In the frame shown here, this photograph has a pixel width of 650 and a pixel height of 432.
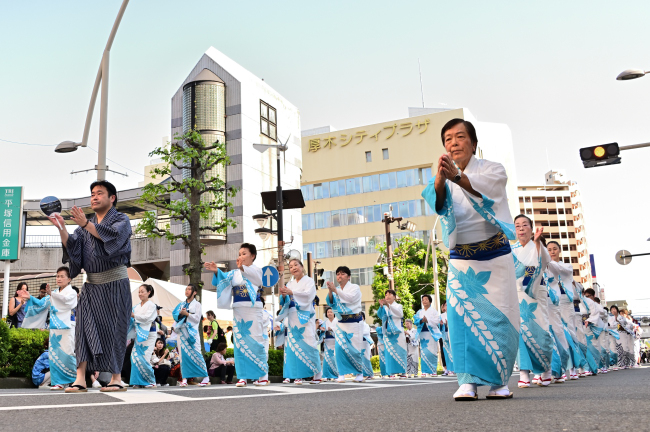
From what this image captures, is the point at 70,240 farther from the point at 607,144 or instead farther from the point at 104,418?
the point at 607,144

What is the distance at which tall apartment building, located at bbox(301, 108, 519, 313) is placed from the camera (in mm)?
54719

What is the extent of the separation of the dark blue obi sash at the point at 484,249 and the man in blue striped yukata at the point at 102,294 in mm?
3249

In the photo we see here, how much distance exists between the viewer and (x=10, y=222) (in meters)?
16.1

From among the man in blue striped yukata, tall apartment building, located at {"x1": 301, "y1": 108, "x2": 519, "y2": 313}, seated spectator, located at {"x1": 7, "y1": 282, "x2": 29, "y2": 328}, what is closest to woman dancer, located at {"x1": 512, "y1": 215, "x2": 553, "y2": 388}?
the man in blue striped yukata

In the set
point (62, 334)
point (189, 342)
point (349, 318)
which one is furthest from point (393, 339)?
point (62, 334)

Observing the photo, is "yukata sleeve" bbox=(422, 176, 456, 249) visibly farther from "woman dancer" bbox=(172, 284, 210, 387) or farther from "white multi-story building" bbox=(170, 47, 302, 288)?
"white multi-story building" bbox=(170, 47, 302, 288)

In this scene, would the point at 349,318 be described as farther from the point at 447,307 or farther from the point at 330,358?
the point at 447,307

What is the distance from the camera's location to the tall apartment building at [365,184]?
2154 inches

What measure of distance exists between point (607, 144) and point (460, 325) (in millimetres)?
11427

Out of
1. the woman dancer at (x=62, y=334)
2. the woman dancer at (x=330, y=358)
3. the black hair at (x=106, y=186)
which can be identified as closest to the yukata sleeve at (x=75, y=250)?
the black hair at (x=106, y=186)

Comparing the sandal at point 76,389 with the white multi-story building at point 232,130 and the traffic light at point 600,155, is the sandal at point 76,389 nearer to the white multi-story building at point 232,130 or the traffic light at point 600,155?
the traffic light at point 600,155

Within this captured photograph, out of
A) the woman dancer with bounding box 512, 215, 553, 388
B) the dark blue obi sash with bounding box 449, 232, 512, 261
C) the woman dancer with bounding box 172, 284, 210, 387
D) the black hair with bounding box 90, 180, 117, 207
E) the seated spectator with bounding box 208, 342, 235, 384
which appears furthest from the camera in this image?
the seated spectator with bounding box 208, 342, 235, 384

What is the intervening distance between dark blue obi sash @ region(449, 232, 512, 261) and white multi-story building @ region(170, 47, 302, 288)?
2753 cm

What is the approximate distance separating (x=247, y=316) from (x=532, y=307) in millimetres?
4257
